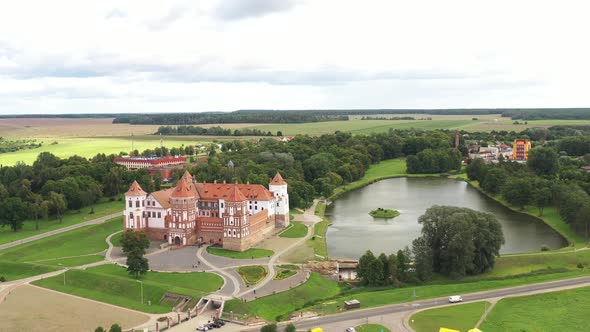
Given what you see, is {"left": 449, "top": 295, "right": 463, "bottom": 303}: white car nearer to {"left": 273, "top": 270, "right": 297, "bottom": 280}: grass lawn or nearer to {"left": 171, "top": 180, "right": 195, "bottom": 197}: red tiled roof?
{"left": 273, "top": 270, "right": 297, "bottom": 280}: grass lawn

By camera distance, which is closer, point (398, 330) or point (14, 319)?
point (398, 330)

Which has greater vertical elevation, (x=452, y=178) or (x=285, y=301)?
(x=452, y=178)

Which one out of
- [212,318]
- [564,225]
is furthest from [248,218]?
[564,225]

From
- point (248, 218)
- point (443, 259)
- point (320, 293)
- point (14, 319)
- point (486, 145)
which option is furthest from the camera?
point (486, 145)

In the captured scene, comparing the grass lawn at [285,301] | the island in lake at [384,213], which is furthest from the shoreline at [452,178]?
the grass lawn at [285,301]

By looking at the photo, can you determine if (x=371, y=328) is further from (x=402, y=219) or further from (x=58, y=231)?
(x=58, y=231)

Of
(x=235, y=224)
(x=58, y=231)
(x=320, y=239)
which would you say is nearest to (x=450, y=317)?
(x=320, y=239)

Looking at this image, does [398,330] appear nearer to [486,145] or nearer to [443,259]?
[443,259]
